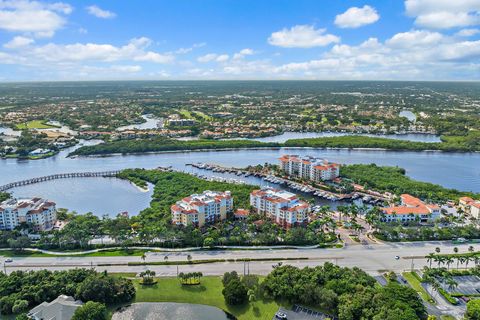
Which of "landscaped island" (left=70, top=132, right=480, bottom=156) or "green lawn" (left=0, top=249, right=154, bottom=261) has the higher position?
"landscaped island" (left=70, top=132, right=480, bottom=156)

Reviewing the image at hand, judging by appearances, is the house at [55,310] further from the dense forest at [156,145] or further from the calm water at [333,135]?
the calm water at [333,135]

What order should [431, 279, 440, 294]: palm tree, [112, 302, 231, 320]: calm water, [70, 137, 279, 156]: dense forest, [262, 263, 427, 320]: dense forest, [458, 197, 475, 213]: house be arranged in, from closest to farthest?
[262, 263, 427, 320]: dense forest → [112, 302, 231, 320]: calm water → [431, 279, 440, 294]: palm tree → [458, 197, 475, 213]: house → [70, 137, 279, 156]: dense forest

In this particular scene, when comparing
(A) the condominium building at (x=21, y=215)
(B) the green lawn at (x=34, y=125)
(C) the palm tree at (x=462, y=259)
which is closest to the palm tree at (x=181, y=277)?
(A) the condominium building at (x=21, y=215)

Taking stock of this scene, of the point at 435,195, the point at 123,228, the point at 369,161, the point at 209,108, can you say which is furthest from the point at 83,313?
the point at 209,108

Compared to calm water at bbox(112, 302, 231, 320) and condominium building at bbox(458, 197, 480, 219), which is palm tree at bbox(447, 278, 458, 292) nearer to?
calm water at bbox(112, 302, 231, 320)

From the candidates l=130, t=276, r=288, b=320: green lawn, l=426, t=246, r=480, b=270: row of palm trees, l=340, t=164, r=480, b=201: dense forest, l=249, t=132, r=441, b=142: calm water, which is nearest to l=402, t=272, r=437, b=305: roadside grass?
l=426, t=246, r=480, b=270: row of palm trees

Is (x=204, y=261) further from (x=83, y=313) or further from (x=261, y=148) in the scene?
(x=261, y=148)
